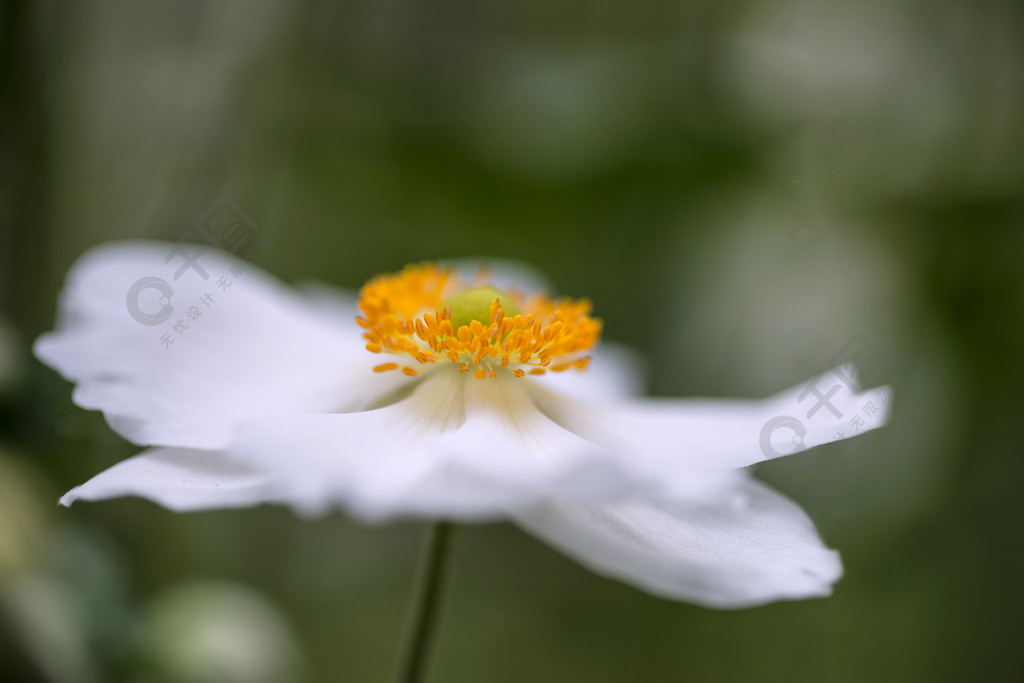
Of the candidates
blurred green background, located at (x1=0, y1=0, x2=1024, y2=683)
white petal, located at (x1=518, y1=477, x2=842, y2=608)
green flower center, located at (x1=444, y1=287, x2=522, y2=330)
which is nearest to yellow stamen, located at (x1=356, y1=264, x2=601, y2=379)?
green flower center, located at (x1=444, y1=287, x2=522, y2=330)

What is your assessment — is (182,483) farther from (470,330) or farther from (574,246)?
(574,246)

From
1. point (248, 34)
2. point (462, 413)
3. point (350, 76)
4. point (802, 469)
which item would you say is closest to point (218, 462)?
point (462, 413)

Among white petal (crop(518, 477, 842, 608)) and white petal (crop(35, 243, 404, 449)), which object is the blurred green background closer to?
white petal (crop(35, 243, 404, 449))

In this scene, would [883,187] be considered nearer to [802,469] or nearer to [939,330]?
[939,330]

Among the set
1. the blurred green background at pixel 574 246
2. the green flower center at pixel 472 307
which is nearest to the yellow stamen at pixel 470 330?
the green flower center at pixel 472 307

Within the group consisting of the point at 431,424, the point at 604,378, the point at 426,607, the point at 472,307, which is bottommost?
the point at 426,607

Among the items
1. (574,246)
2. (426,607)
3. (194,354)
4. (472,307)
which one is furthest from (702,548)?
(574,246)
